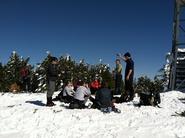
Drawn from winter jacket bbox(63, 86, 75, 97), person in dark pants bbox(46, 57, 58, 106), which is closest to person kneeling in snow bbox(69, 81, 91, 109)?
person in dark pants bbox(46, 57, 58, 106)

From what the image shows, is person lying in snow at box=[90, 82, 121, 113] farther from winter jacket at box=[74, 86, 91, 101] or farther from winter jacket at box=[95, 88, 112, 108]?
winter jacket at box=[74, 86, 91, 101]

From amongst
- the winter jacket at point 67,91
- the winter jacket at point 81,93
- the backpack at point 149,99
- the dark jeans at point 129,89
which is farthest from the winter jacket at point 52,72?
the backpack at point 149,99

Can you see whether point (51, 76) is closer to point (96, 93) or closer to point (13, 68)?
point (96, 93)

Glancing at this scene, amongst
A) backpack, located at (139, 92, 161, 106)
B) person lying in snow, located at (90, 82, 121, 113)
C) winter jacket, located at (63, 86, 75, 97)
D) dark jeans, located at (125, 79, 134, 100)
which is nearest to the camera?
person lying in snow, located at (90, 82, 121, 113)

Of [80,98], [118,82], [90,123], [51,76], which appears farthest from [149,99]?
[51,76]

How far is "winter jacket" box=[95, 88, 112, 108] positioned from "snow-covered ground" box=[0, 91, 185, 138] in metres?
0.45

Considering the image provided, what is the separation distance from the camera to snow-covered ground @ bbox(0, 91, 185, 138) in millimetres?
13047

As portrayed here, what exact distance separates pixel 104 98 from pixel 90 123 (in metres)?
1.94

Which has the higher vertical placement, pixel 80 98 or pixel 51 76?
pixel 51 76

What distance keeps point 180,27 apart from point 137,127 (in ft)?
49.6

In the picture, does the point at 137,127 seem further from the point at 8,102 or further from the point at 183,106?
the point at 8,102

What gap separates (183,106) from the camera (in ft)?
59.7

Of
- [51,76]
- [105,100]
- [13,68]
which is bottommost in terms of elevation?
[105,100]

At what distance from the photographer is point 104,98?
16266mm
